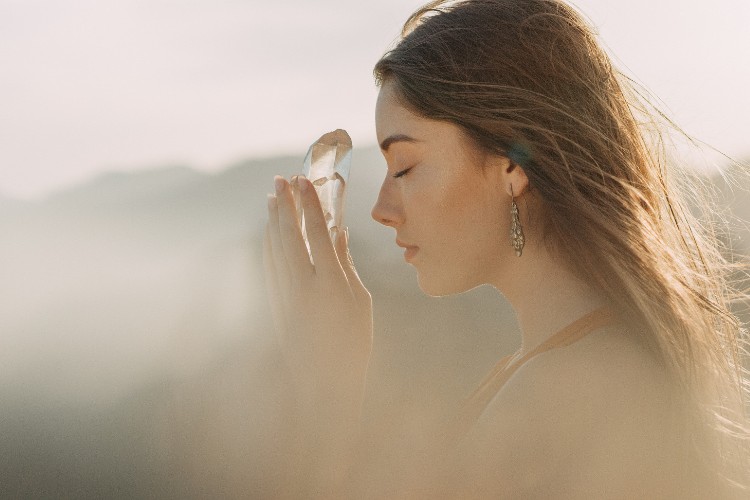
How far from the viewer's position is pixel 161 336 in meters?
51.5

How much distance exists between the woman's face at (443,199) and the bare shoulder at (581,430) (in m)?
0.55

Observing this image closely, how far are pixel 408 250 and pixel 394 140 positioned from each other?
376 millimetres

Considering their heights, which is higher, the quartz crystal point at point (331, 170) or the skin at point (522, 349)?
the quartz crystal point at point (331, 170)

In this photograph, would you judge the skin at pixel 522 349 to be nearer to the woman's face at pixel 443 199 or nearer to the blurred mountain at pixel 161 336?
the woman's face at pixel 443 199

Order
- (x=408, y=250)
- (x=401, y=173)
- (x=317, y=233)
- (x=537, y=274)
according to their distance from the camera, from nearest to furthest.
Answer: (x=317, y=233), (x=537, y=274), (x=401, y=173), (x=408, y=250)

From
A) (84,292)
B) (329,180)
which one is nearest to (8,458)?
(84,292)

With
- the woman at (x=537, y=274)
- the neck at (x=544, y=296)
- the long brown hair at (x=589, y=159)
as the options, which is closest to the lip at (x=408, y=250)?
the woman at (x=537, y=274)

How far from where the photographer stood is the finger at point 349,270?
110 inches

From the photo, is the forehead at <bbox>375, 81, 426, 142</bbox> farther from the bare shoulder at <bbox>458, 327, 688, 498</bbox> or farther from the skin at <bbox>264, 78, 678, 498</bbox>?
the bare shoulder at <bbox>458, 327, 688, 498</bbox>

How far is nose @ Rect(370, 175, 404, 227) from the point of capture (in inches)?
122

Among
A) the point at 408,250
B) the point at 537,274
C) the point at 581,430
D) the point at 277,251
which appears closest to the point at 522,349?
the point at 537,274

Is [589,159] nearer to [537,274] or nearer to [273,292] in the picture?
[537,274]

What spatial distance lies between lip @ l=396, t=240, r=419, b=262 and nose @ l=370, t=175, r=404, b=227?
78 mm

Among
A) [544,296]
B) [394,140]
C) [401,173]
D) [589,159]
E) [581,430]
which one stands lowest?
[581,430]
